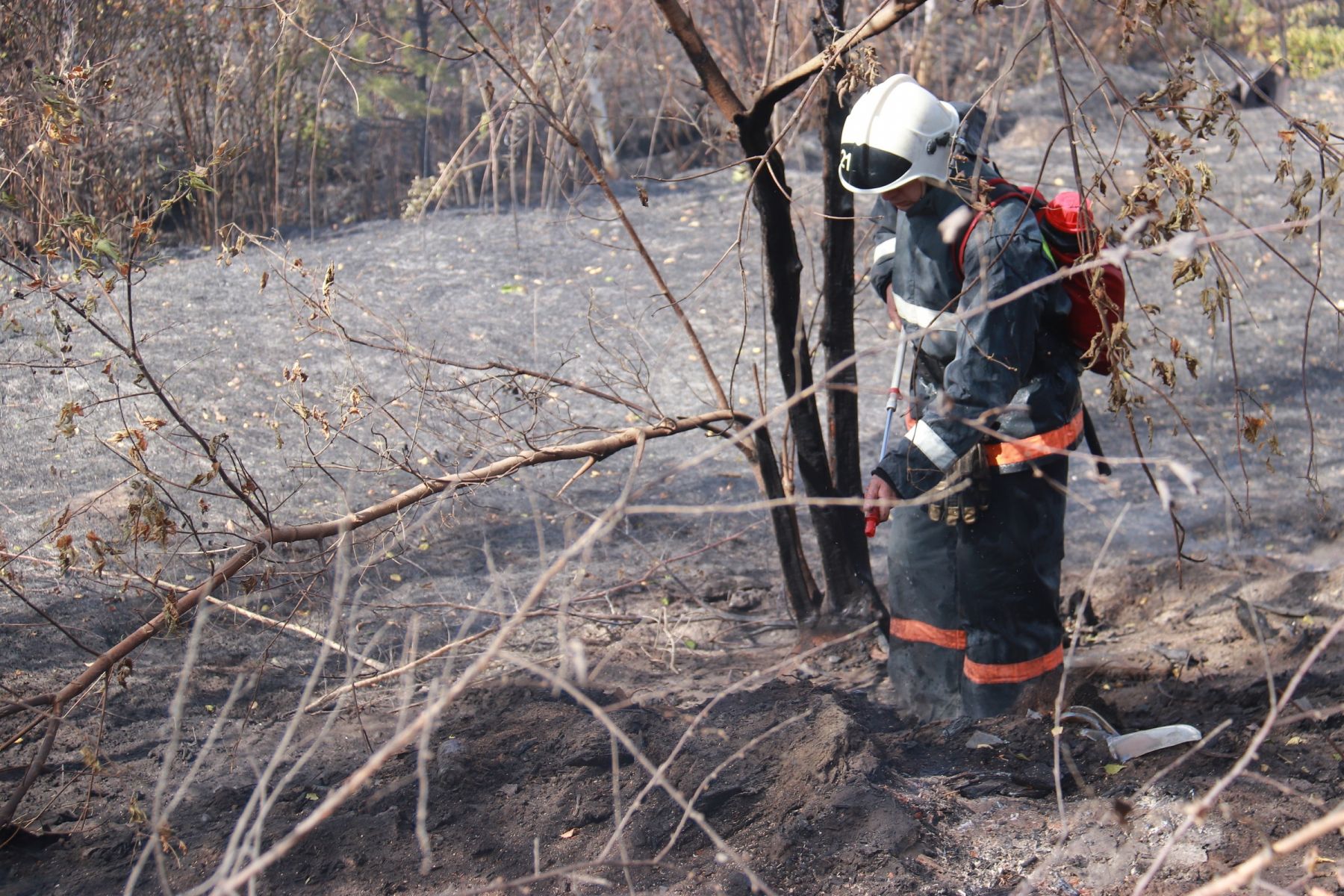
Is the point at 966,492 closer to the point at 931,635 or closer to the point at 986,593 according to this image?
the point at 986,593

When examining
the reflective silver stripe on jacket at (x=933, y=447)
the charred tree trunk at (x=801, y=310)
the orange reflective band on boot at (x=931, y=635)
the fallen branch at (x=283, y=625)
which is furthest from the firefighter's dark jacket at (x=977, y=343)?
the fallen branch at (x=283, y=625)

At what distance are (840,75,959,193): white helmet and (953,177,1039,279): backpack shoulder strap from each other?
5.3 inches

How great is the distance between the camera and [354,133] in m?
9.55

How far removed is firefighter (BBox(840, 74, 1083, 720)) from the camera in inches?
113

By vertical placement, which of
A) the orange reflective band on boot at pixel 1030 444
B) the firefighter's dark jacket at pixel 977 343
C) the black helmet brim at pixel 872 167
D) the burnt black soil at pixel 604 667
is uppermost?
the black helmet brim at pixel 872 167

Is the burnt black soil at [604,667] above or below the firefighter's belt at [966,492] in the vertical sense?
below

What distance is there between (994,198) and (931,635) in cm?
134

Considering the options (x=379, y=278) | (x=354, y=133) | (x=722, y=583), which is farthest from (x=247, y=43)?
(x=722, y=583)

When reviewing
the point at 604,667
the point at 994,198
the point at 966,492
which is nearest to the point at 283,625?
the point at 604,667

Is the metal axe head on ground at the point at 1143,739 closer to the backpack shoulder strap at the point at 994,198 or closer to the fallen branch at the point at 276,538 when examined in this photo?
the backpack shoulder strap at the point at 994,198

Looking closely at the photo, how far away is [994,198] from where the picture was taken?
289 cm

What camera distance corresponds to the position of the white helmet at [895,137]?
2928 millimetres

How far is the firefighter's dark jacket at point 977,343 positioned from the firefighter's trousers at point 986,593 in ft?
0.58

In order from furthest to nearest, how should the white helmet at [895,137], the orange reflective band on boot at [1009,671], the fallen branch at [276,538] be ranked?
the orange reflective band on boot at [1009,671], the white helmet at [895,137], the fallen branch at [276,538]
